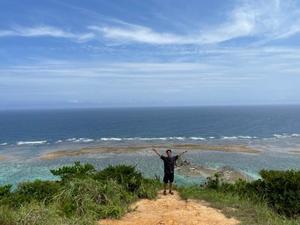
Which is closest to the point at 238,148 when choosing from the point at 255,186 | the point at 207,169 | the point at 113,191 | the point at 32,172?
the point at 207,169

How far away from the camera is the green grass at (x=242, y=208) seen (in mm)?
14086

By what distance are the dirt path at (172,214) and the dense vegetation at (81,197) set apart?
50 centimetres

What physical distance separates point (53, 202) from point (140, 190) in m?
4.26

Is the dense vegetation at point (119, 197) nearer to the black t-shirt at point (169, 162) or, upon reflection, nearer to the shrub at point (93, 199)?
the shrub at point (93, 199)

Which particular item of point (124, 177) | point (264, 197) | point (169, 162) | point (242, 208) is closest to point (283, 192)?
point (264, 197)

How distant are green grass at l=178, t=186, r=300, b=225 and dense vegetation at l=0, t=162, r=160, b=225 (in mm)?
2104

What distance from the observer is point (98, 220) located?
14.4 m

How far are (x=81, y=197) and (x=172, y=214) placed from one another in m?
3.49

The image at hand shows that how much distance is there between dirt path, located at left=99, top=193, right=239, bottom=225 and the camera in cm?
1417

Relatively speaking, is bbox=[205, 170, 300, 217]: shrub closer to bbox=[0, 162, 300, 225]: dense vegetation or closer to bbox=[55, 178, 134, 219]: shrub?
bbox=[0, 162, 300, 225]: dense vegetation

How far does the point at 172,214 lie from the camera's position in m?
15.0

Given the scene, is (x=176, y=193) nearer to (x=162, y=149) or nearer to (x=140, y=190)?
(x=140, y=190)

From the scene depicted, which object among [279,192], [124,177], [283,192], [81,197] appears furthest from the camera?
[124,177]

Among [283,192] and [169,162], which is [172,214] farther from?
[283,192]
